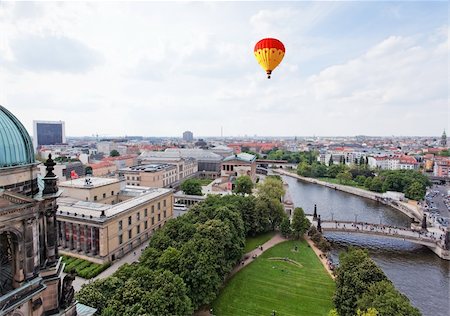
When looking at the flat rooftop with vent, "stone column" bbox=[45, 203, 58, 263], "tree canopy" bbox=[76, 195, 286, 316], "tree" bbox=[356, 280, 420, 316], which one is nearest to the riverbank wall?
"tree canopy" bbox=[76, 195, 286, 316]

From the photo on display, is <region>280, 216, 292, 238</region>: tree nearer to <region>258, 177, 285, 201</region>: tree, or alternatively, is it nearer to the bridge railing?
the bridge railing

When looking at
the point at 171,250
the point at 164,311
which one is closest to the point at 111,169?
the point at 171,250

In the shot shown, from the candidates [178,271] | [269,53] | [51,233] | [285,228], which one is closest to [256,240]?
[285,228]

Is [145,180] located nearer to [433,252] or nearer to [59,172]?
[59,172]

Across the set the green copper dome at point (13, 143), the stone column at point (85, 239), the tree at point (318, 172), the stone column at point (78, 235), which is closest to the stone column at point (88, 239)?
the stone column at point (85, 239)

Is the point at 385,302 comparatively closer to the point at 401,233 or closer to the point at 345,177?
the point at 401,233

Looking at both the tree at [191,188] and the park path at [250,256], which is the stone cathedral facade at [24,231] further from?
the tree at [191,188]
